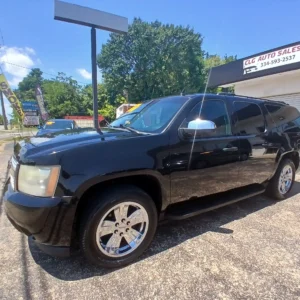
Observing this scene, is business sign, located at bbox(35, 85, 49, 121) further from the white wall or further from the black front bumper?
the black front bumper

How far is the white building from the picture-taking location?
889 centimetres

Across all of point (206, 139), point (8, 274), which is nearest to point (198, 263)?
point (206, 139)

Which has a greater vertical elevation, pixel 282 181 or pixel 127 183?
pixel 127 183

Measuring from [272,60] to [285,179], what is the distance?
22.2 ft

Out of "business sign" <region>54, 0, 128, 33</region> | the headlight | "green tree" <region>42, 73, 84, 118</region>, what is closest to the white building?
"business sign" <region>54, 0, 128, 33</region>

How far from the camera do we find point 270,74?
9.62 metres

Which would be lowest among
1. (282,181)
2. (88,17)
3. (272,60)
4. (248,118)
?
(282,181)

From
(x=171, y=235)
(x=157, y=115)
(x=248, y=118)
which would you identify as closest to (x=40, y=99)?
(x=157, y=115)

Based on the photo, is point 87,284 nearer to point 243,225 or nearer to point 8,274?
point 8,274

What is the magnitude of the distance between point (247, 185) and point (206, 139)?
1.41 m

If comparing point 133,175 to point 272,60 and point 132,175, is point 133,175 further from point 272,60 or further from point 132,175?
point 272,60

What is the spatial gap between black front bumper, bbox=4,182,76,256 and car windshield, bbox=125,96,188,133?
1.30m

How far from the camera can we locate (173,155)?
107 inches

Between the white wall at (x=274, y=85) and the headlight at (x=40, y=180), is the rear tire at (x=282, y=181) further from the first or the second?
the white wall at (x=274, y=85)
